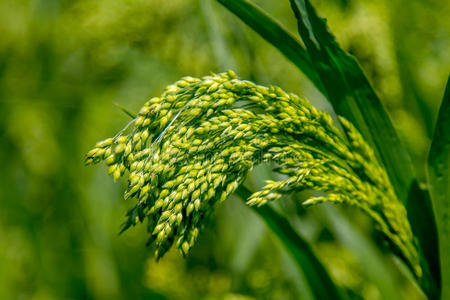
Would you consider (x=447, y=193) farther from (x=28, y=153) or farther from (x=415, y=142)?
(x=28, y=153)

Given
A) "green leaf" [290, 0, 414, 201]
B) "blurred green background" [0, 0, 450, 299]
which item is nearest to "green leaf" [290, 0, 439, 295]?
"green leaf" [290, 0, 414, 201]

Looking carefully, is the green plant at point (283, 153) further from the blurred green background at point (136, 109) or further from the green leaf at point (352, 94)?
the blurred green background at point (136, 109)

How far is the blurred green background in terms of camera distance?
189 cm

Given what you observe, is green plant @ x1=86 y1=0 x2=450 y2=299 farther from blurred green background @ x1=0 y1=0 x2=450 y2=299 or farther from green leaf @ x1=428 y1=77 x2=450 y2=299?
blurred green background @ x1=0 y1=0 x2=450 y2=299

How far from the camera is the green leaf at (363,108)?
985 millimetres

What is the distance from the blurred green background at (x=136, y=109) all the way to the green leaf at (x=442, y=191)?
0.51 m

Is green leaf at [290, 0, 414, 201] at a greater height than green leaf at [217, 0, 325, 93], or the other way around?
green leaf at [217, 0, 325, 93]

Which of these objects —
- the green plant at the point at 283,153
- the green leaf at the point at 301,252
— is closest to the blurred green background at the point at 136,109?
the green leaf at the point at 301,252

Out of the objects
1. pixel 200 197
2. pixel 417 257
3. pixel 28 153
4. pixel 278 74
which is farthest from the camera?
pixel 28 153

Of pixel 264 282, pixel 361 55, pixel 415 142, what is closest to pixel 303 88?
pixel 361 55

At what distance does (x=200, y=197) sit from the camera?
870 millimetres

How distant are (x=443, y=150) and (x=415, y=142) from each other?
102 cm

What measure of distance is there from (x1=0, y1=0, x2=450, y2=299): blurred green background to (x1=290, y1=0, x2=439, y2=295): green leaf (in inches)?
18.2

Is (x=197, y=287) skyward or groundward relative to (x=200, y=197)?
groundward
